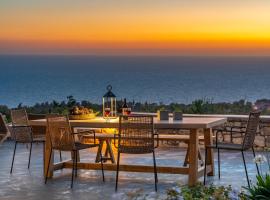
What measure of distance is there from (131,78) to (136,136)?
113 feet

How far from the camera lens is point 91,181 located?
7.08 meters

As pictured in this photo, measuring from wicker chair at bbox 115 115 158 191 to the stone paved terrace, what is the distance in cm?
28

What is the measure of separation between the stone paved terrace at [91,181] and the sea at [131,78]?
25.1 m

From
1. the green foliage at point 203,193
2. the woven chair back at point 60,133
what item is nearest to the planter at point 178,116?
the woven chair back at point 60,133

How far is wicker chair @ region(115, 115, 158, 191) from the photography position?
259 inches

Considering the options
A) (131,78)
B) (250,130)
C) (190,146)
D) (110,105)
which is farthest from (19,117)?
(131,78)

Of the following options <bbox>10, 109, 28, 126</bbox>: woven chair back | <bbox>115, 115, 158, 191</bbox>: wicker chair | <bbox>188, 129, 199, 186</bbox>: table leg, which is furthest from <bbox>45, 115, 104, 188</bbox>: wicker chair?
<bbox>10, 109, 28, 126</bbox>: woven chair back

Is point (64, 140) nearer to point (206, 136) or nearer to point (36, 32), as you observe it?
point (206, 136)

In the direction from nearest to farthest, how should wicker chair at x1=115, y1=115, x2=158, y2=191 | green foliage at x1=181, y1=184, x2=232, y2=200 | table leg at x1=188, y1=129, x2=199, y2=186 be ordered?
1. green foliage at x1=181, y1=184, x2=232, y2=200
2. wicker chair at x1=115, y1=115, x2=158, y2=191
3. table leg at x1=188, y1=129, x2=199, y2=186

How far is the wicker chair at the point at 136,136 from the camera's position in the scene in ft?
21.6

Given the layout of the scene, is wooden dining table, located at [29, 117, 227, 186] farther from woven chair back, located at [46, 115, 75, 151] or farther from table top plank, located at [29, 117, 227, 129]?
woven chair back, located at [46, 115, 75, 151]

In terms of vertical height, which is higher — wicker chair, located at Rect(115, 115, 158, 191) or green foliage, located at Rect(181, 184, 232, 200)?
wicker chair, located at Rect(115, 115, 158, 191)

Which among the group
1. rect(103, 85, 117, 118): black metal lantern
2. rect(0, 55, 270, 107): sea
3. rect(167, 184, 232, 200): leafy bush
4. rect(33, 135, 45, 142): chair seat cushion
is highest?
rect(0, 55, 270, 107): sea

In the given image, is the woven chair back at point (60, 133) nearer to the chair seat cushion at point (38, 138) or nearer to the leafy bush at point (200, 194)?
the chair seat cushion at point (38, 138)
